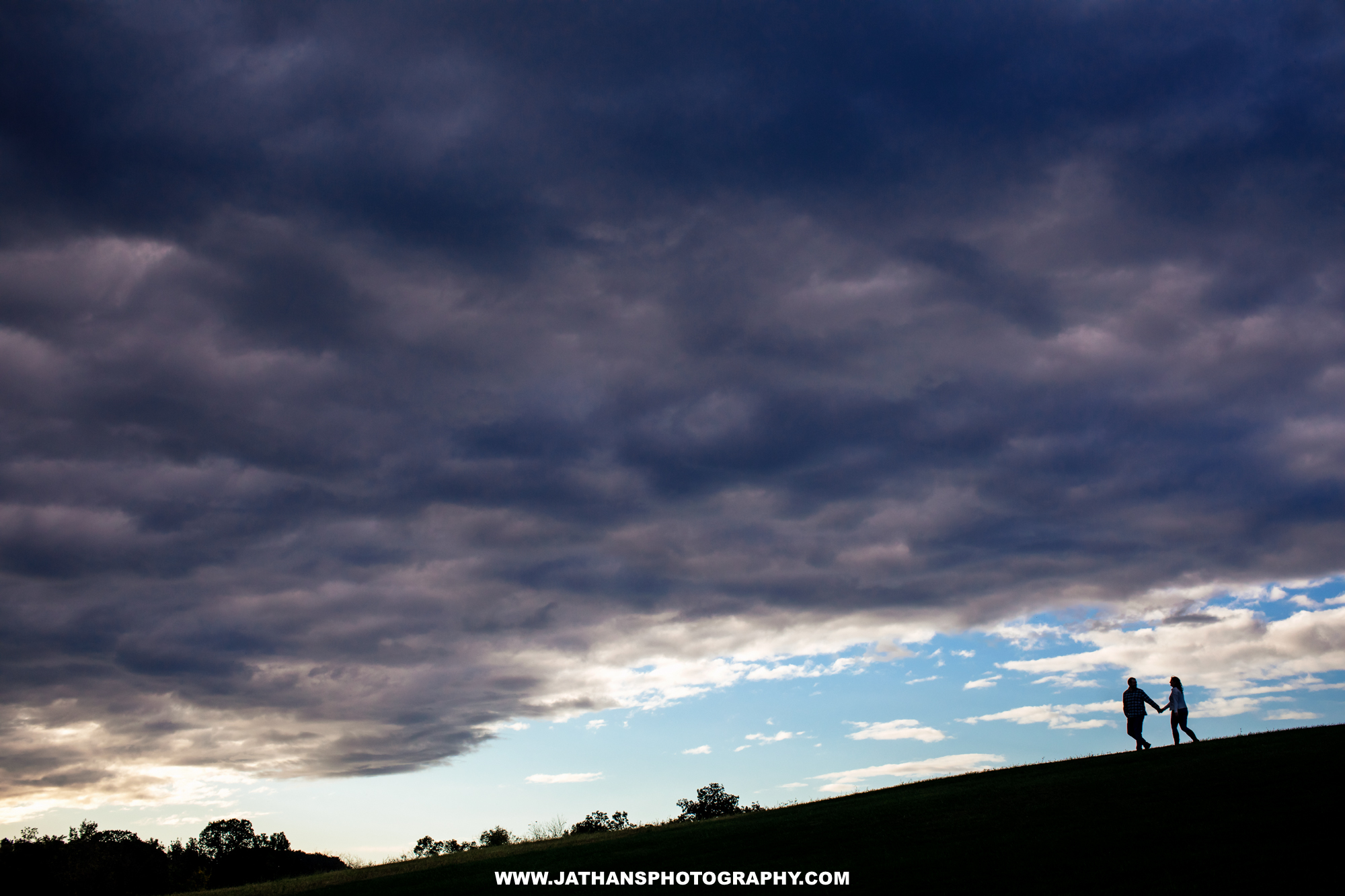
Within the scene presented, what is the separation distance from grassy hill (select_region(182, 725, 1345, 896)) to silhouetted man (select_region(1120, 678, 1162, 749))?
2.03m

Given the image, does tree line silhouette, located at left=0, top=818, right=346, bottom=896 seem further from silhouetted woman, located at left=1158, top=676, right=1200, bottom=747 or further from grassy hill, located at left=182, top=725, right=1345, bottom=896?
silhouetted woman, located at left=1158, top=676, right=1200, bottom=747

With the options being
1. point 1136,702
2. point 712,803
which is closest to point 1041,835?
point 1136,702

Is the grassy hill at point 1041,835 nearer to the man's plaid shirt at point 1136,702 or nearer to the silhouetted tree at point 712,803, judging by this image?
the man's plaid shirt at point 1136,702

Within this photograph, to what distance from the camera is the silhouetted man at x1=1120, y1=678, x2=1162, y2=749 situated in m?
32.9

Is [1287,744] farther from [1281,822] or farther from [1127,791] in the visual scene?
[1281,822]

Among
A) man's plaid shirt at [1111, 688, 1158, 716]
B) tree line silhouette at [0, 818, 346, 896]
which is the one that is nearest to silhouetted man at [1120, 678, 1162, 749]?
man's plaid shirt at [1111, 688, 1158, 716]

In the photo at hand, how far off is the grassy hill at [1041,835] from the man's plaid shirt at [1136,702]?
233 centimetres

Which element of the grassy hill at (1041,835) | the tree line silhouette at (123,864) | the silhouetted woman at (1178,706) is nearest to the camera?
the grassy hill at (1041,835)

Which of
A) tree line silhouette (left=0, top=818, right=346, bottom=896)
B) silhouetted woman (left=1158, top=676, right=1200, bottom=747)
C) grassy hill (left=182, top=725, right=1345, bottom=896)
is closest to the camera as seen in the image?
grassy hill (left=182, top=725, right=1345, bottom=896)

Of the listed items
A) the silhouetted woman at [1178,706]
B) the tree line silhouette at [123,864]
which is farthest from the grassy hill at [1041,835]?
the tree line silhouette at [123,864]

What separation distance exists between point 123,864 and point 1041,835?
340ft

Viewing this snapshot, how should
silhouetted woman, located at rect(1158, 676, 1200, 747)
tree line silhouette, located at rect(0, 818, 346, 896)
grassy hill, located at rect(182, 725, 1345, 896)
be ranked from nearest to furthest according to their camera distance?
1. grassy hill, located at rect(182, 725, 1345, 896)
2. silhouetted woman, located at rect(1158, 676, 1200, 747)
3. tree line silhouette, located at rect(0, 818, 346, 896)

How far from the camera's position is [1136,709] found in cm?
3309

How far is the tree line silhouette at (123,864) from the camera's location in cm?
8012
